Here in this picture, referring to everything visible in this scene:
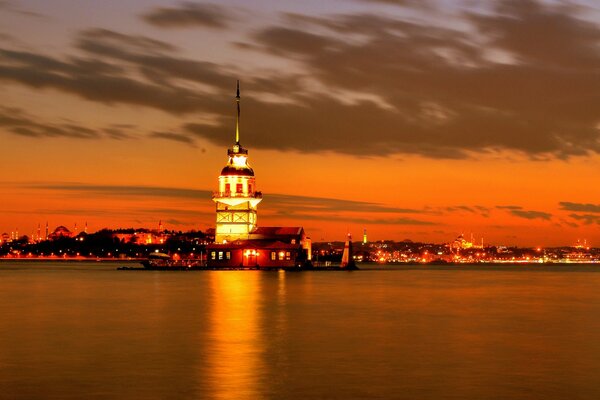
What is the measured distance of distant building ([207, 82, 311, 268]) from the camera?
425ft

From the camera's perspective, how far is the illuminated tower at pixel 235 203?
134m

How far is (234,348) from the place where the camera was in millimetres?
36250

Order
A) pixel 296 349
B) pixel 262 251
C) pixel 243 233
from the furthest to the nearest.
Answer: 1. pixel 243 233
2. pixel 262 251
3. pixel 296 349

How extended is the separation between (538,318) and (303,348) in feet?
66.7

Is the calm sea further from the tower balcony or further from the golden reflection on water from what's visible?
the tower balcony

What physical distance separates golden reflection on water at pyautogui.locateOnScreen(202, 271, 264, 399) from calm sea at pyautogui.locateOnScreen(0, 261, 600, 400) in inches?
2.7

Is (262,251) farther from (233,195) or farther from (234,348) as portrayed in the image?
(234,348)

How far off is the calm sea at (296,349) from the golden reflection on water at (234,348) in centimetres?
7

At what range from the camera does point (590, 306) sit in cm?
6172

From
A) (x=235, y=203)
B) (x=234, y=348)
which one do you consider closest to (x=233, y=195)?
(x=235, y=203)

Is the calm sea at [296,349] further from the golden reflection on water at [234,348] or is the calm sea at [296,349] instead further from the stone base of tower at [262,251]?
the stone base of tower at [262,251]

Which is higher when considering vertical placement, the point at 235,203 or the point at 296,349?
the point at 235,203

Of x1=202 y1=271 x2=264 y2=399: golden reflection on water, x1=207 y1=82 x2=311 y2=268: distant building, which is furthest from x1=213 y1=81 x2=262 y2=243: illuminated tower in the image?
x1=202 y1=271 x2=264 y2=399: golden reflection on water

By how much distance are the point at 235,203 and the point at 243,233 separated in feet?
15.7
